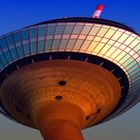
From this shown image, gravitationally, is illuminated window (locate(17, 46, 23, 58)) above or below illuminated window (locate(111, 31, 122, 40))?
above

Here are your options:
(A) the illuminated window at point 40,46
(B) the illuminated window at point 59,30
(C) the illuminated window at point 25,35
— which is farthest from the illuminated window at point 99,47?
(C) the illuminated window at point 25,35

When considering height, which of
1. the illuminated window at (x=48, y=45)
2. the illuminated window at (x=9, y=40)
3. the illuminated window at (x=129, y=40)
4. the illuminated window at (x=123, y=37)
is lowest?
the illuminated window at (x=129, y=40)

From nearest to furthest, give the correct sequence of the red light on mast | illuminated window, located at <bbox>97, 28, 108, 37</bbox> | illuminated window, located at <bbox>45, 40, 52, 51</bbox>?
1. illuminated window, located at <bbox>97, 28, 108, 37</bbox>
2. illuminated window, located at <bbox>45, 40, 52, 51</bbox>
3. the red light on mast

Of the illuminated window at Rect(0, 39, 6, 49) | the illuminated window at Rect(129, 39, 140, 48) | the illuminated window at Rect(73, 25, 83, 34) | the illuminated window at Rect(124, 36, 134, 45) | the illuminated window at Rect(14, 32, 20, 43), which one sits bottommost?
the illuminated window at Rect(129, 39, 140, 48)

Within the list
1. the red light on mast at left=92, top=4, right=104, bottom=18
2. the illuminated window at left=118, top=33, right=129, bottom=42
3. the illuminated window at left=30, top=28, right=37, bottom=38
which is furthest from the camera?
the red light on mast at left=92, top=4, right=104, bottom=18

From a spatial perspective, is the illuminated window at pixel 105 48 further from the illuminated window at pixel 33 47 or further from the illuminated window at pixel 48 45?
the illuminated window at pixel 33 47

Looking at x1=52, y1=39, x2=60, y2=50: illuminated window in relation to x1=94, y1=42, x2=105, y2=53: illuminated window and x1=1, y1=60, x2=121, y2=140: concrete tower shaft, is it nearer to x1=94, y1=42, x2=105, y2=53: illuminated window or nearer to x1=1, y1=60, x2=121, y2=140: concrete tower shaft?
x1=1, y1=60, x2=121, y2=140: concrete tower shaft

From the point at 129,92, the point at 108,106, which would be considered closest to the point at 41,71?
the point at 108,106

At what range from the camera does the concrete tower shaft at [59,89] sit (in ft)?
125

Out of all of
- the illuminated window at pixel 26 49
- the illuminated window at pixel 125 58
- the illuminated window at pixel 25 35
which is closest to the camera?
the illuminated window at pixel 25 35

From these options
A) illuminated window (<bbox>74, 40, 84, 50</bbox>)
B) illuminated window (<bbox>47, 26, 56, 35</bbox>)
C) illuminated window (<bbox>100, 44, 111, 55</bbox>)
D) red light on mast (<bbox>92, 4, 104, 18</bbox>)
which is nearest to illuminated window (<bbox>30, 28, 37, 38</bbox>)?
illuminated window (<bbox>47, 26, 56, 35</bbox>)

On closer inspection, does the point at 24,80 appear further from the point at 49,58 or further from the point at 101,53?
the point at 101,53

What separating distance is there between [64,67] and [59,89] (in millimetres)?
2660

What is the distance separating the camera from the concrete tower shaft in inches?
1496
